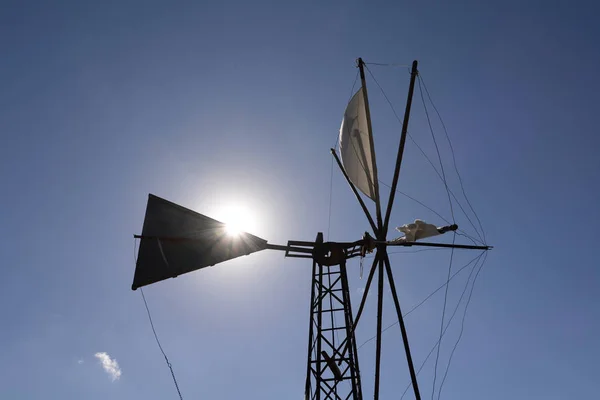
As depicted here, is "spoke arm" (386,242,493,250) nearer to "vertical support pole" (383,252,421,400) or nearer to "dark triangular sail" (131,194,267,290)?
"vertical support pole" (383,252,421,400)

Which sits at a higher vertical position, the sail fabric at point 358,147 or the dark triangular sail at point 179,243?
the sail fabric at point 358,147

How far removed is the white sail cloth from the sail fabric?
1.28 m

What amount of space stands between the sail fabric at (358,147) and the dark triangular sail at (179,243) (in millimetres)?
3300

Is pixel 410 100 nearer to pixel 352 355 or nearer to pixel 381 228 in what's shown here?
pixel 381 228

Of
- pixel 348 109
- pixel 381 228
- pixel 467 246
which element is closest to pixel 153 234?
pixel 381 228

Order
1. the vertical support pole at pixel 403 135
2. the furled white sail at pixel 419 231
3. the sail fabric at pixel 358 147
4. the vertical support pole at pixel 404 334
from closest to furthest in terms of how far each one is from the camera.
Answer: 1. the vertical support pole at pixel 404 334
2. the vertical support pole at pixel 403 135
3. the furled white sail at pixel 419 231
4. the sail fabric at pixel 358 147

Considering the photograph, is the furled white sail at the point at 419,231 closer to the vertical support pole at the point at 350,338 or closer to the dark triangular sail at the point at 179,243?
the vertical support pole at the point at 350,338

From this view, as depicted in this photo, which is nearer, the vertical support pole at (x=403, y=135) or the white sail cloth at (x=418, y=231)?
the vertical support pole at (x=403, y=135)

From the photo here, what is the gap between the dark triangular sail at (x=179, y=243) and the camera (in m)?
10.3

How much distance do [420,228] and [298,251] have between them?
3313 millimetres

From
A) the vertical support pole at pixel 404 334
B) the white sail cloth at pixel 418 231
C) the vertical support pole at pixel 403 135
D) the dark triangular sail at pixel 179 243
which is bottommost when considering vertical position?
the vertical support pole at pixel 404 334

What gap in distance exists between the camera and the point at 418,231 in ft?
35.9

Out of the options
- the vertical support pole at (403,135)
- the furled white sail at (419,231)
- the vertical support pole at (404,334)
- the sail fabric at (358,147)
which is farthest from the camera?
the sail fabric at (358,147)

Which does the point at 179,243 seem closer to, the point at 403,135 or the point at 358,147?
the point at 358,147
